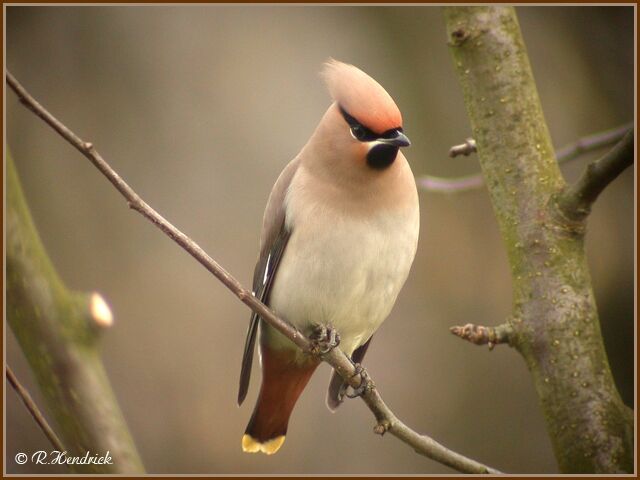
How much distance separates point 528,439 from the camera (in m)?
5.07

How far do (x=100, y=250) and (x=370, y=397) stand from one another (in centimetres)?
Answer: 302

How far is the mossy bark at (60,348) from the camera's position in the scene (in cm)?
145

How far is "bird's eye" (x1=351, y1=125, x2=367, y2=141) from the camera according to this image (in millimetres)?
2191

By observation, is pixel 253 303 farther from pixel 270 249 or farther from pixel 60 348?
pixel 270 249

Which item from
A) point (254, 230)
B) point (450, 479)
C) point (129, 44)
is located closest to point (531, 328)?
point (450, 479)

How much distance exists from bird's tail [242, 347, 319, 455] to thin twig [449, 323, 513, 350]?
0.72 metres

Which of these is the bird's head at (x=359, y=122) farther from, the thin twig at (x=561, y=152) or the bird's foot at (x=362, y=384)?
the bird's foot at (x=362, y=384)

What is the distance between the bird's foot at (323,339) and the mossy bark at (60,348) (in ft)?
2.88

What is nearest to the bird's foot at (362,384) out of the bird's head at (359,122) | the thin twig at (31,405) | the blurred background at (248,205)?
the bird's head at (359,122)

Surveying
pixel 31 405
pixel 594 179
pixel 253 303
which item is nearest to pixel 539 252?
pixel 594 179

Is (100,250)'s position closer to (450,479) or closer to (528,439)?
(528,439)

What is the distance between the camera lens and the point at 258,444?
292cm

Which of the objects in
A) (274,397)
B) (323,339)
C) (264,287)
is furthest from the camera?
(274,397)

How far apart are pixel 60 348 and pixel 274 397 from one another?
60.3 inches
